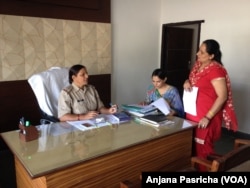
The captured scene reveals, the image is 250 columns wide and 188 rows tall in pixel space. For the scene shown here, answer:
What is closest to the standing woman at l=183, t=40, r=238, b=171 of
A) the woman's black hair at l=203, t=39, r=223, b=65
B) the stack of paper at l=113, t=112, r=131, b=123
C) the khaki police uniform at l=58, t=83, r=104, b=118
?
the woman's black hair at l=203, t=39, r=223, b=65

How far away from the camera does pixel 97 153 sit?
1.38 meters

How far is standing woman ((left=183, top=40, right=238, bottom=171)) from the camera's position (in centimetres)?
190

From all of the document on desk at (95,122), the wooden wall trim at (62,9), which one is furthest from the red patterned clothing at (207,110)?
the wooden wall trim at (62,9)

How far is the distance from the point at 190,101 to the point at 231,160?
37.7 inches

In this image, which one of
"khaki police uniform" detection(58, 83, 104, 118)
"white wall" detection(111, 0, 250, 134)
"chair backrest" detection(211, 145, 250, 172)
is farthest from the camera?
"white wall" detection(111, 0, 250, 134)

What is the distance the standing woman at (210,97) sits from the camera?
6.24 feet

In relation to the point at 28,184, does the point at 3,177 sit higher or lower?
lower

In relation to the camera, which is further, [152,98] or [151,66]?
[151,66]

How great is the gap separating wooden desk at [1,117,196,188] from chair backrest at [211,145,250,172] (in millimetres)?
560

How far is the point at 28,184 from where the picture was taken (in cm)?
146

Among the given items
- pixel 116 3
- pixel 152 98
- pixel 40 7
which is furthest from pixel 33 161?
pixel 116 3

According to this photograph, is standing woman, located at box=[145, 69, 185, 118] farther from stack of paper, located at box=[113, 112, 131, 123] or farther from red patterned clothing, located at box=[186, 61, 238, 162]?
stack of paper, located at box=[113, 112, 131, 123]

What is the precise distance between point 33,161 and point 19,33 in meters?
2.19

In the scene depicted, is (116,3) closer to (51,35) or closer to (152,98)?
Result: (51,35)
